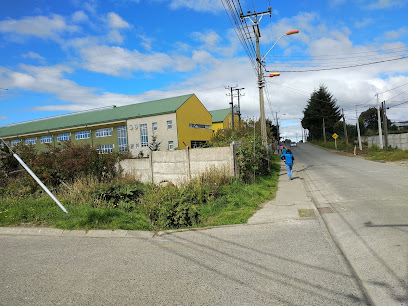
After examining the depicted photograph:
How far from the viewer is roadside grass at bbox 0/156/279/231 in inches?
287

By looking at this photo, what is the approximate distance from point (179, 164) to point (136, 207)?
15.7 ft

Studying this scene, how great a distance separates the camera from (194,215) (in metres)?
7.50

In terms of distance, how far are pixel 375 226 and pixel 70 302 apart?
5.81m

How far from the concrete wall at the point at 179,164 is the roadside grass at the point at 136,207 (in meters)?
1.16

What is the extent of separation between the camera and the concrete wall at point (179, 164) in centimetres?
1220

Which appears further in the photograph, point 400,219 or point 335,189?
point 335,189

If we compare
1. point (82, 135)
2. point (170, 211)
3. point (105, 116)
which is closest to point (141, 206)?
point (170, 211)

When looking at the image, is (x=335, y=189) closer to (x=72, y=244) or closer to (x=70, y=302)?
(x=72, y=244)

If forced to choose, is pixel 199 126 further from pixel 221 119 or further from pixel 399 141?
pixel 399 141

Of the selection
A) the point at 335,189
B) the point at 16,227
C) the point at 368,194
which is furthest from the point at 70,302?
the point at 335,189

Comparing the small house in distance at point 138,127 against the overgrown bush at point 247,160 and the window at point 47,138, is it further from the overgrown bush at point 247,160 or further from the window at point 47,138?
the overgrown bush at point 247,160

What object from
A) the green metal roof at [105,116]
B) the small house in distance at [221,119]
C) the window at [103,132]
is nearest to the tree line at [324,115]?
the small house in distance at [221,119]

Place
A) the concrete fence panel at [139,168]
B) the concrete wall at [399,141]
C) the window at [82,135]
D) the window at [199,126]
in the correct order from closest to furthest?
the concrete fence panel at [139,168] < the concrete wall at [399,141] < the window at [199,126] < the window at [82,135]

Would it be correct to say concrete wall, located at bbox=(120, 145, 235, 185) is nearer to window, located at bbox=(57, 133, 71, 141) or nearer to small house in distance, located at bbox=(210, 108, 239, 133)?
window, located at bbox=(57, 133, 71, 141)
